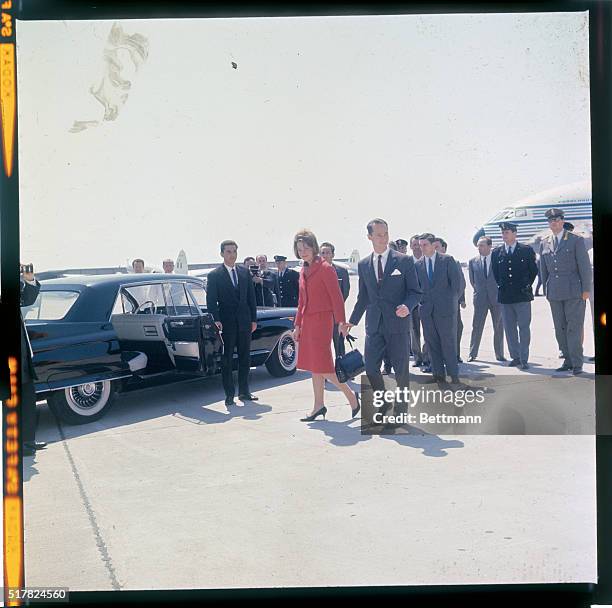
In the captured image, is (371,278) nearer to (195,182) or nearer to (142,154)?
(195,182)

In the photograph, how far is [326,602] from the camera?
117 inches

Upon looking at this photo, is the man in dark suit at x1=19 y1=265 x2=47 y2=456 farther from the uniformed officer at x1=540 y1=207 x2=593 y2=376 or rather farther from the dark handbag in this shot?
the uniformed officer at x1=540 y1=207 x2=593 y2=376

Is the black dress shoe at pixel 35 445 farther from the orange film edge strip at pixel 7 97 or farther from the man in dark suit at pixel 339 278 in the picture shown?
the man in dark suit at pixel 339 278

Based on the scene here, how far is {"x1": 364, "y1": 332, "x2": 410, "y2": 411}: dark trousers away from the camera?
3559 mm

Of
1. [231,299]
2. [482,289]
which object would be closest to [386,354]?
[482,289]

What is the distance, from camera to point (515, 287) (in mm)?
4648

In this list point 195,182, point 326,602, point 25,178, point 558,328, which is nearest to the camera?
point 326,602

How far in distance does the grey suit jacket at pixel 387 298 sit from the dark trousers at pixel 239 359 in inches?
33.1

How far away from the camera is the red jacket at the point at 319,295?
3.65 meters

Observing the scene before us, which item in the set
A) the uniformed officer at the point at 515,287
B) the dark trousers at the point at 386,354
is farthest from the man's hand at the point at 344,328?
the uniformed officer at the point at 515,287

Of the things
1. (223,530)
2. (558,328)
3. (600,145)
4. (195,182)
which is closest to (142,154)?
(195,182)

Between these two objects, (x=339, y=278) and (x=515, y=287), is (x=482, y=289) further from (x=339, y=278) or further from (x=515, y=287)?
(x=515, y=287)

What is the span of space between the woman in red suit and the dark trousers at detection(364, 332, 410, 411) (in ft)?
0.54

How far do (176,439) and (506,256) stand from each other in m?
2.06
